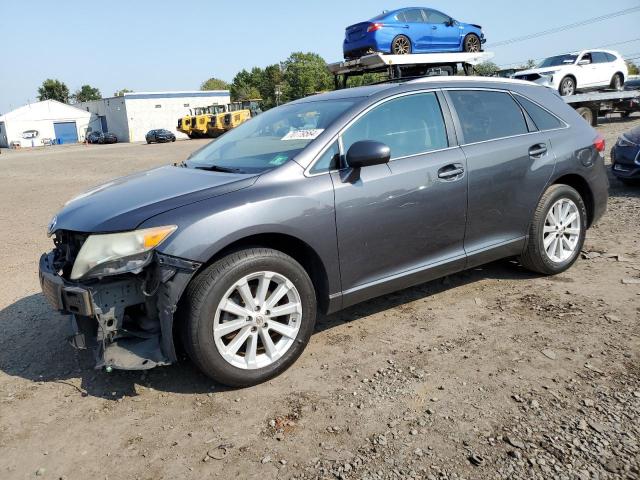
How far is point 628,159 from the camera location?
8.13 meters

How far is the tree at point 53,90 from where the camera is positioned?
96688 millimetres

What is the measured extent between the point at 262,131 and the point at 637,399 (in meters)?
3.08

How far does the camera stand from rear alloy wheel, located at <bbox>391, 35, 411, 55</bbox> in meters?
11.6

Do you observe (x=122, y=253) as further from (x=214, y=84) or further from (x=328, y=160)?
(x=214, y=84)

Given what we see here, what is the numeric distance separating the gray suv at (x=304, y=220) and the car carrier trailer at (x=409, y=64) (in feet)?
20.0

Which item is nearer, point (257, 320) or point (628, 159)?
point (257, 320)

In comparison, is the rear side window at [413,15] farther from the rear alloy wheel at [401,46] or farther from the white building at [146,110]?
the white building at [146,110]

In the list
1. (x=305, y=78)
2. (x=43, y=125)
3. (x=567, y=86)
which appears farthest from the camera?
(x=305, y=78)

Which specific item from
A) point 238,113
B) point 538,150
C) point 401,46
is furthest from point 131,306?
point 238,113

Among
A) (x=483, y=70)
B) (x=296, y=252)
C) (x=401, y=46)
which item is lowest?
(x=296, y=252)

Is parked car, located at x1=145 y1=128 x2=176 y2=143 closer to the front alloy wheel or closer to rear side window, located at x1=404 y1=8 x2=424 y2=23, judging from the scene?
rear side window, located at x1=404 y1=8 x2=424 y2=23

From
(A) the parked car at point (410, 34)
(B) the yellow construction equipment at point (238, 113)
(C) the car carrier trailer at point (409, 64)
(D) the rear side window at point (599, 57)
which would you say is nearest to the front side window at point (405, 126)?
(C) the car carrier trailer at point (409, 64)

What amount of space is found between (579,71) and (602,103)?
139 centimetres

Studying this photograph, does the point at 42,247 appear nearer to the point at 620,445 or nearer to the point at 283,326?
the point at 283,326
